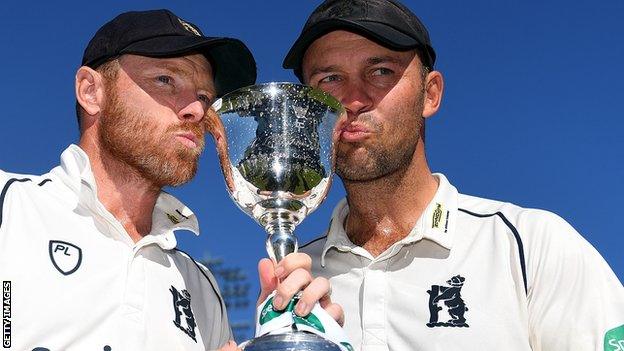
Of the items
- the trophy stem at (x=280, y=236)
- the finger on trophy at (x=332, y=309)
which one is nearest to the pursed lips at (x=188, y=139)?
the trophy stem at (x=280, y=236)

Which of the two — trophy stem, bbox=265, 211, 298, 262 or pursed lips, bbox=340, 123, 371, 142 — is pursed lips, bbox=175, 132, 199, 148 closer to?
pursed lips, bbox=340, 123, 371, 142

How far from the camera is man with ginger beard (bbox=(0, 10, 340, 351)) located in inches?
128

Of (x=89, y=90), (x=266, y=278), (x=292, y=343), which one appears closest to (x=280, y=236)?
(x=266, y=278)

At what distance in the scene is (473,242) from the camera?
11.6ft

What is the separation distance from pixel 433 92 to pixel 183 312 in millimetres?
1728

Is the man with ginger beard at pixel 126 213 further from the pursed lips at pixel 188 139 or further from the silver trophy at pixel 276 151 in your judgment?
the silver trophy at pixel 276 151

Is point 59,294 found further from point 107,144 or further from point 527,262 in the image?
point 527,262

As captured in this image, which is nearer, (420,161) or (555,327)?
(555,327)

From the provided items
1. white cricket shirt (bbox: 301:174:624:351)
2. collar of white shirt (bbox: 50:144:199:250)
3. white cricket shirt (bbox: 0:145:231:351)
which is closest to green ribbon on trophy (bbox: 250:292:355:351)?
white cricket shirt (bbox: 301:174:624:351)

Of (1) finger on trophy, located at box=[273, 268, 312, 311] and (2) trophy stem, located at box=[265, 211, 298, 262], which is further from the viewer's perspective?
(2) trophy stem, located at box=[265, 211, 298, 262]

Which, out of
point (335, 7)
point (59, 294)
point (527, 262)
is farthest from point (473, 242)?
point (59, 294)

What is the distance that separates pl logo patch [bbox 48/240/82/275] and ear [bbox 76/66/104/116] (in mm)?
1072

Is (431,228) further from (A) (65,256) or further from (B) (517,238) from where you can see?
(A) (65,256)

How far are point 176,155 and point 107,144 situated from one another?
16.8 inches
